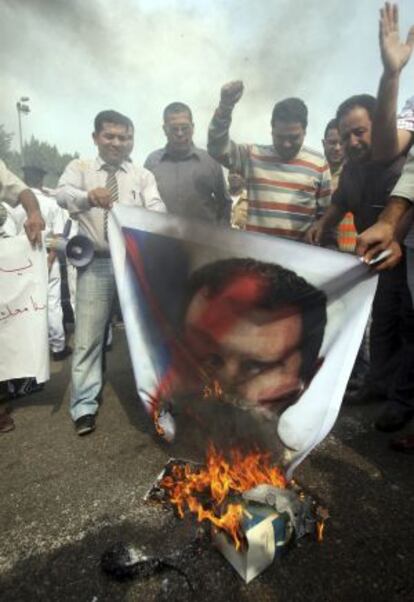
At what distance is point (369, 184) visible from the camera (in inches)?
133

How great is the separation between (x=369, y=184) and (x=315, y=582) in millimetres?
2693

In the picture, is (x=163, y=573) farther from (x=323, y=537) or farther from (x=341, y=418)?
(x=341, y=418)

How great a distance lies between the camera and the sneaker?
10.9 ft

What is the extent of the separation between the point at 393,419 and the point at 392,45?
96.1 inches

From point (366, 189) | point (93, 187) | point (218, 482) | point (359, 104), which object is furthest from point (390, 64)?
point (218, 482)

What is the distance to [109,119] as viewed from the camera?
3291 mm

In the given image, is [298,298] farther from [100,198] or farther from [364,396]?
[364,396]

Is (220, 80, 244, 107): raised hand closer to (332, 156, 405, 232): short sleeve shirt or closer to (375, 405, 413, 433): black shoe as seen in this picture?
(332, 156, 405, 232): short sleeve shirt

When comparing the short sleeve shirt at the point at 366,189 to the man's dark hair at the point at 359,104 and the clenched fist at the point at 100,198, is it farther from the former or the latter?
the clenched fist at the point at 100,198

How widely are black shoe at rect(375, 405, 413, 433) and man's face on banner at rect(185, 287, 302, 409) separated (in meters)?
1.38

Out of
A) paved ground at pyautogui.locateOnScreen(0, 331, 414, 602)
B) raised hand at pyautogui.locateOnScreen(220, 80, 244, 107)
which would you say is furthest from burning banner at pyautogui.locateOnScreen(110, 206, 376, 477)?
raised hand at pyautogui.locateOnScreen(220, 80, 244, 107)

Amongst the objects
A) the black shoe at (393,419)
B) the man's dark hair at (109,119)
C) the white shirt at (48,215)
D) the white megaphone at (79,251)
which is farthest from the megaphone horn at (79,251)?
the white shirt at (48,215)

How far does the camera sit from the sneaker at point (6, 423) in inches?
131

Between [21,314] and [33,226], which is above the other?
[33,226]
